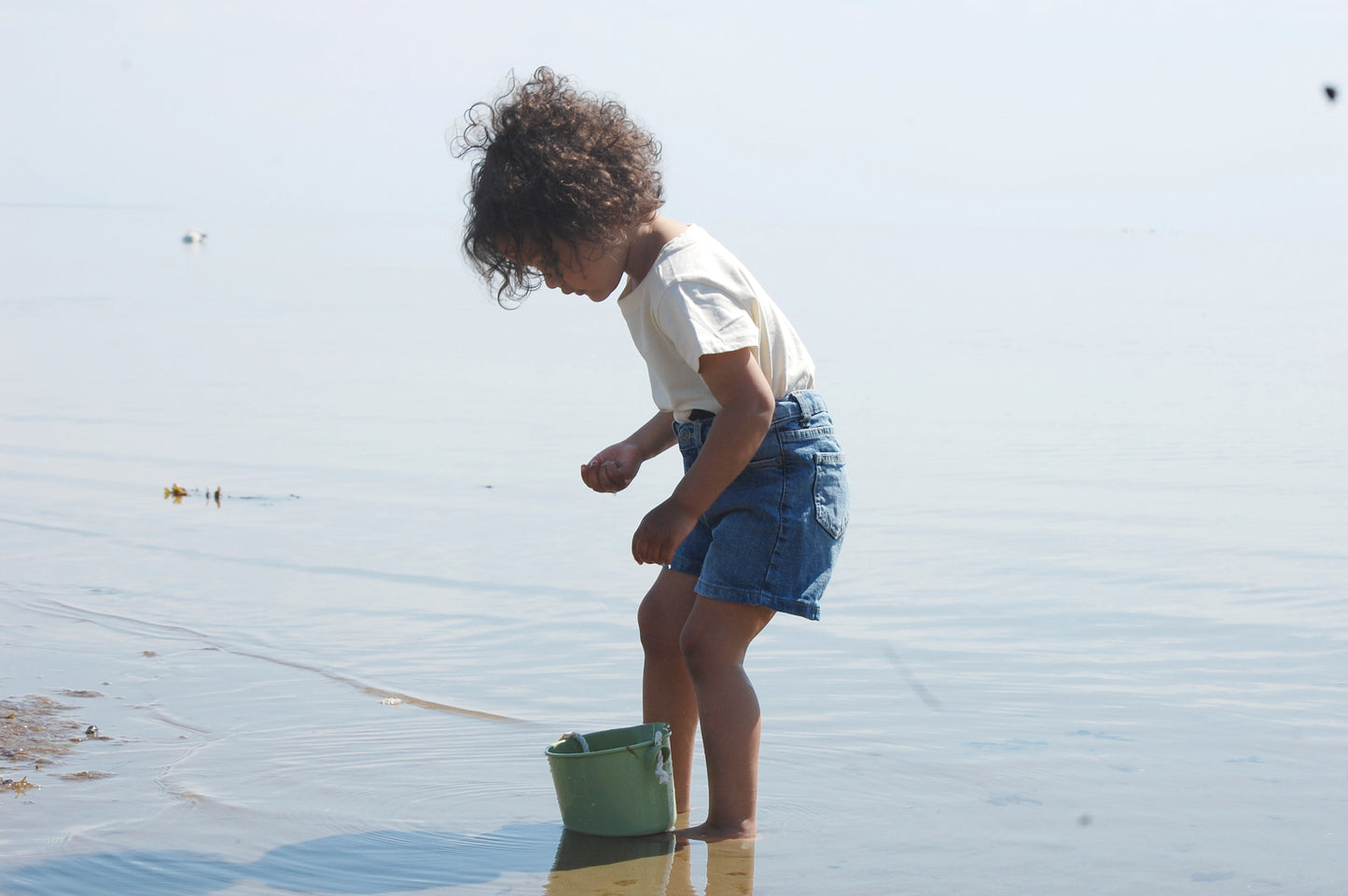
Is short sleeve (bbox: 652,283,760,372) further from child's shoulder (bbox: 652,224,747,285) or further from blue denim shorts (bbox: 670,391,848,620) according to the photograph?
blue denim shorts (bbox: 670,391,848,620)

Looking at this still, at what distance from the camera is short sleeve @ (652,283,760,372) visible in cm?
270

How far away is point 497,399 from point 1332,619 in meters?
7.66

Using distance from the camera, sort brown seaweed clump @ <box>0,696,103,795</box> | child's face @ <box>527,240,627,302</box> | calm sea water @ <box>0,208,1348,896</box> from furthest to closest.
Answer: brown seaweed clump @ <box>0,696,103,795</box> < calm sea water @ <box>0,208,1348,896</box> < child's face @ <box>527,240,627,302</box>

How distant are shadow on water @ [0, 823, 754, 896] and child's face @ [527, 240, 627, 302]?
1101 millimetres

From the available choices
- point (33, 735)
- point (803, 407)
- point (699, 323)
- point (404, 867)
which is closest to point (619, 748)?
point (404, 867)

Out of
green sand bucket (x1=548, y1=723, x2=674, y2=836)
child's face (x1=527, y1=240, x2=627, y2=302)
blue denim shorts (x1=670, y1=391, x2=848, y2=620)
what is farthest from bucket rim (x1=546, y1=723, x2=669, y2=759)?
child's face (x1=527, y1=240, x2=627, y2=302)

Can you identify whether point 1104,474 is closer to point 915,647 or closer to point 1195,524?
point 1195,524

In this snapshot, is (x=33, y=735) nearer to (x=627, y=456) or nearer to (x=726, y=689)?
(x=627, y=456)

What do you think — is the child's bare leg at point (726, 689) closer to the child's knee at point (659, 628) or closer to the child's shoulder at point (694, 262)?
the child's knee at point (659, 628)

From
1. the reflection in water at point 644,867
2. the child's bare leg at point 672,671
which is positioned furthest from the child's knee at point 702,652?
the reflection in water at point 644,867

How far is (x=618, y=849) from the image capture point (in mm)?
2971

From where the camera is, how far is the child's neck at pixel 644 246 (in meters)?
2.91

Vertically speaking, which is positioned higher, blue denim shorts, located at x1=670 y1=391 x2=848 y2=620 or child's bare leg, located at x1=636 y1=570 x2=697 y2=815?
blue denim shorts, located at x1=670 y1=391 x2=848 y2=620

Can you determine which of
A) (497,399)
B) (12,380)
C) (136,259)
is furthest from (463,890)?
(136,259)
